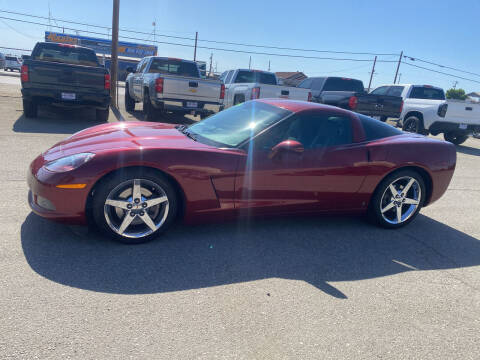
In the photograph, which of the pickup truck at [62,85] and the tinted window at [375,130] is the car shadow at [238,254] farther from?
the pickup truck at [62,85]

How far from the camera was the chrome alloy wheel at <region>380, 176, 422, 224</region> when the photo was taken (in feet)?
14.2

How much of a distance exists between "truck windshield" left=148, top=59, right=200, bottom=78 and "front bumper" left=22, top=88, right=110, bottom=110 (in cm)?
293

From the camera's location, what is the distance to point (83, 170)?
3.10 m

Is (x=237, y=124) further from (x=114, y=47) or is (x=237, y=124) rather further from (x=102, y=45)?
(x=102, y=45)

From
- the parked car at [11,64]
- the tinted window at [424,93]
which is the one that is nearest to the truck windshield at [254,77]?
the tinted window at [424,93]

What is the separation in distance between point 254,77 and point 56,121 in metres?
7.53

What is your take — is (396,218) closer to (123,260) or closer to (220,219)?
(220,219)

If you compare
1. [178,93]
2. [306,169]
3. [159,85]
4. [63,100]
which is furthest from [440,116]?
[63,100]

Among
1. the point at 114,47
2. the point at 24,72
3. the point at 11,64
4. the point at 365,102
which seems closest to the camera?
the point at 24,72

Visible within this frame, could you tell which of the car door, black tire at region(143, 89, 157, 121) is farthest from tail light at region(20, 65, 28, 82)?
the car door

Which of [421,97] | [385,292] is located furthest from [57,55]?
[421,97]

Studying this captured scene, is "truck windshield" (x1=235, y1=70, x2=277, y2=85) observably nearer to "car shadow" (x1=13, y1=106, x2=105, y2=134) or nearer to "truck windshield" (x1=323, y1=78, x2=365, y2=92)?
"truck windshield" (x1=323, y1=78, x2=365, y2=92)

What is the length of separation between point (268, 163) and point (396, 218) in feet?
6.05

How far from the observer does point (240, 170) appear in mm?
3516
